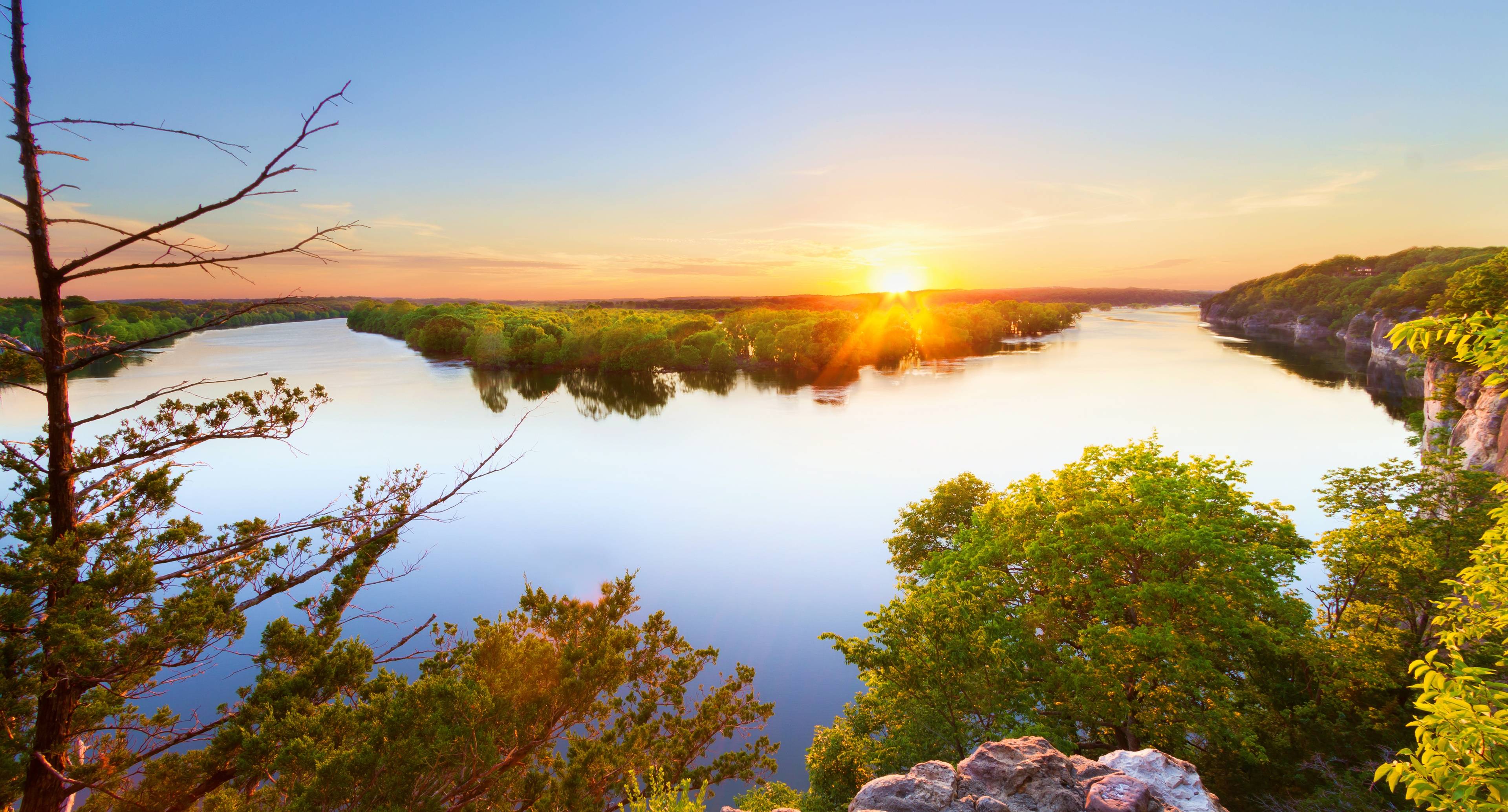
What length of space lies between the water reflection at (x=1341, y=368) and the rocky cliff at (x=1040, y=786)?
37.0 m

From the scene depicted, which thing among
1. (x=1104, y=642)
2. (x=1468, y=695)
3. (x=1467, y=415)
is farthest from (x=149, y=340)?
(x=1467, y=415)

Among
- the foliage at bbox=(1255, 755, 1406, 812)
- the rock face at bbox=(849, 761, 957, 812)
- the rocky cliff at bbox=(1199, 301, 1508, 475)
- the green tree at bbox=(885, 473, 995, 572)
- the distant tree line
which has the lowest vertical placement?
the foliage at bbox=(1255, 755, 1406, 812)

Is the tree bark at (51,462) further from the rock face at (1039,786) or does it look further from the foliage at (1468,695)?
the foliage at (1468,695)

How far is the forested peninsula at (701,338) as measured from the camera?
79.1 metres

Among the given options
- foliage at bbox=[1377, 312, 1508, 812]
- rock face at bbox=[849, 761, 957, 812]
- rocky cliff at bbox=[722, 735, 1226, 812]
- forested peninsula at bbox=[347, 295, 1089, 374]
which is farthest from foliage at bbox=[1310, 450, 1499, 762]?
forested peninsula at bbox=[347, 295, 1089, 374]

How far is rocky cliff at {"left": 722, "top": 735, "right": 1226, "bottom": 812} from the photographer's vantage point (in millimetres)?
6746

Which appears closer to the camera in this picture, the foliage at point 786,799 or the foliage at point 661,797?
the foliage at point 661,797

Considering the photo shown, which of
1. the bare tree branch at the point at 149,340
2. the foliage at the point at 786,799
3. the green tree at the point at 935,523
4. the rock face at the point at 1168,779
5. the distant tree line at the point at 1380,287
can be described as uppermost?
the distant tree line at the point at 1380,287

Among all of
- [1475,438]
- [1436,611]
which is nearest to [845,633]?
[1436,611]

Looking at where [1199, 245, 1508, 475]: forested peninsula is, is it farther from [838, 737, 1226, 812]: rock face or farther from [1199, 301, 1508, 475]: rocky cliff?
[838, 737, 1226, 812]: rock face

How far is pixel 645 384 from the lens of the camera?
69625mm

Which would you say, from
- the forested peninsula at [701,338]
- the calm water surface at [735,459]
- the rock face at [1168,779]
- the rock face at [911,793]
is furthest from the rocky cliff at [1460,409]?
the forested peninsula at [701,338]

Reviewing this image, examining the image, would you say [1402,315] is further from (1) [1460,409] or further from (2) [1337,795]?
(2) [1337,795]

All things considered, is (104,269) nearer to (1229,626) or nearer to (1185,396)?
(1229,626)
